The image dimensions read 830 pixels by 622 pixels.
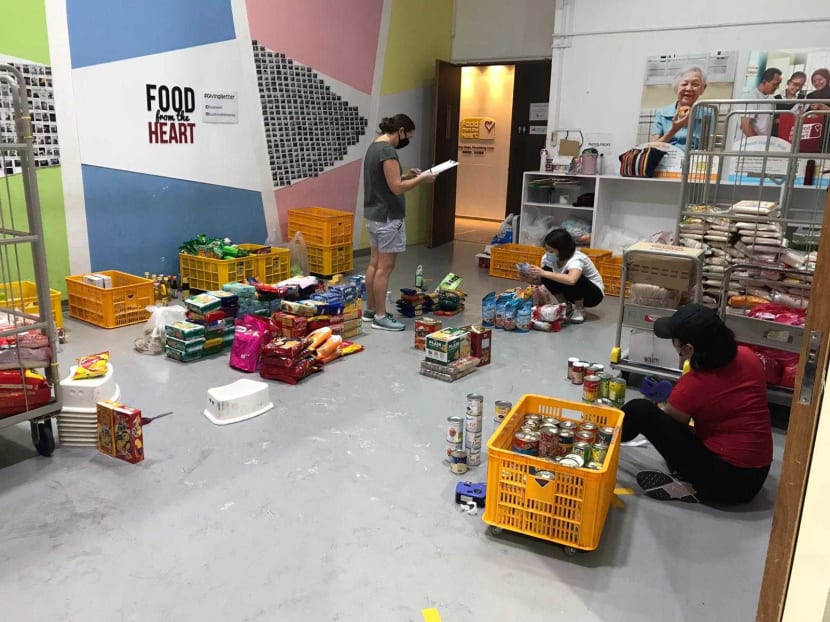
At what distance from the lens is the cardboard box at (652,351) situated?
4230 mm

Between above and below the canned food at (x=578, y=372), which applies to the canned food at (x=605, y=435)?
above

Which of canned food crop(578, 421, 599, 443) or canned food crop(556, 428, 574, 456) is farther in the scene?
canned food crop(578, 421, 599, 443)

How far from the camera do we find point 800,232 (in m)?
4.91

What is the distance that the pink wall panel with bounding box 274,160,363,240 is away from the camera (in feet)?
24.8

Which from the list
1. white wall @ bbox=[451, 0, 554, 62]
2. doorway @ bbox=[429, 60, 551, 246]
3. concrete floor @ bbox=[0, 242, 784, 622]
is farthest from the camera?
doorway @ bbox=[429, 60, 551, 246]

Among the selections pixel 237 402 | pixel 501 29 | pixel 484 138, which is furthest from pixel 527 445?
pixel 484 138

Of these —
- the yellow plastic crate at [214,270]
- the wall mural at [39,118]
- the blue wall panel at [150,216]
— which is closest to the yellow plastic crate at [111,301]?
the blue wall panel at [150,216]

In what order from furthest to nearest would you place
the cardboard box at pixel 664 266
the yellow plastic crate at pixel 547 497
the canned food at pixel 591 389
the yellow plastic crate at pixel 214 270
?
the yellow plastic crate at pixel 214 270 < the cardboard box at pixel 664 266 < the canned food at pixel 591 389 < the yellow plastic crate at pixel 547 497

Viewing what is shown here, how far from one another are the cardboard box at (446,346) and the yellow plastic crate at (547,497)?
168 centimetres

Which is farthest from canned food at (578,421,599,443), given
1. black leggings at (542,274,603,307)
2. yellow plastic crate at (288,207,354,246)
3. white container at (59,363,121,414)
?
yellow plastic crate at (288,207,354,246)

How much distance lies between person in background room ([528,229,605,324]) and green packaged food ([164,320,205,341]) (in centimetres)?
261

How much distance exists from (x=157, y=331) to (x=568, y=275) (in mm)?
3207

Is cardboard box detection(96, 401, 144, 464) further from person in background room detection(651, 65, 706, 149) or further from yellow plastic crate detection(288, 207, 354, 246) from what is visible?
person in background room detection(651, 65, 706, 149)

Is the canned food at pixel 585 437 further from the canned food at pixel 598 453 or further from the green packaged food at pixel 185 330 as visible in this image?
the green packaged food at pixel 185 330
